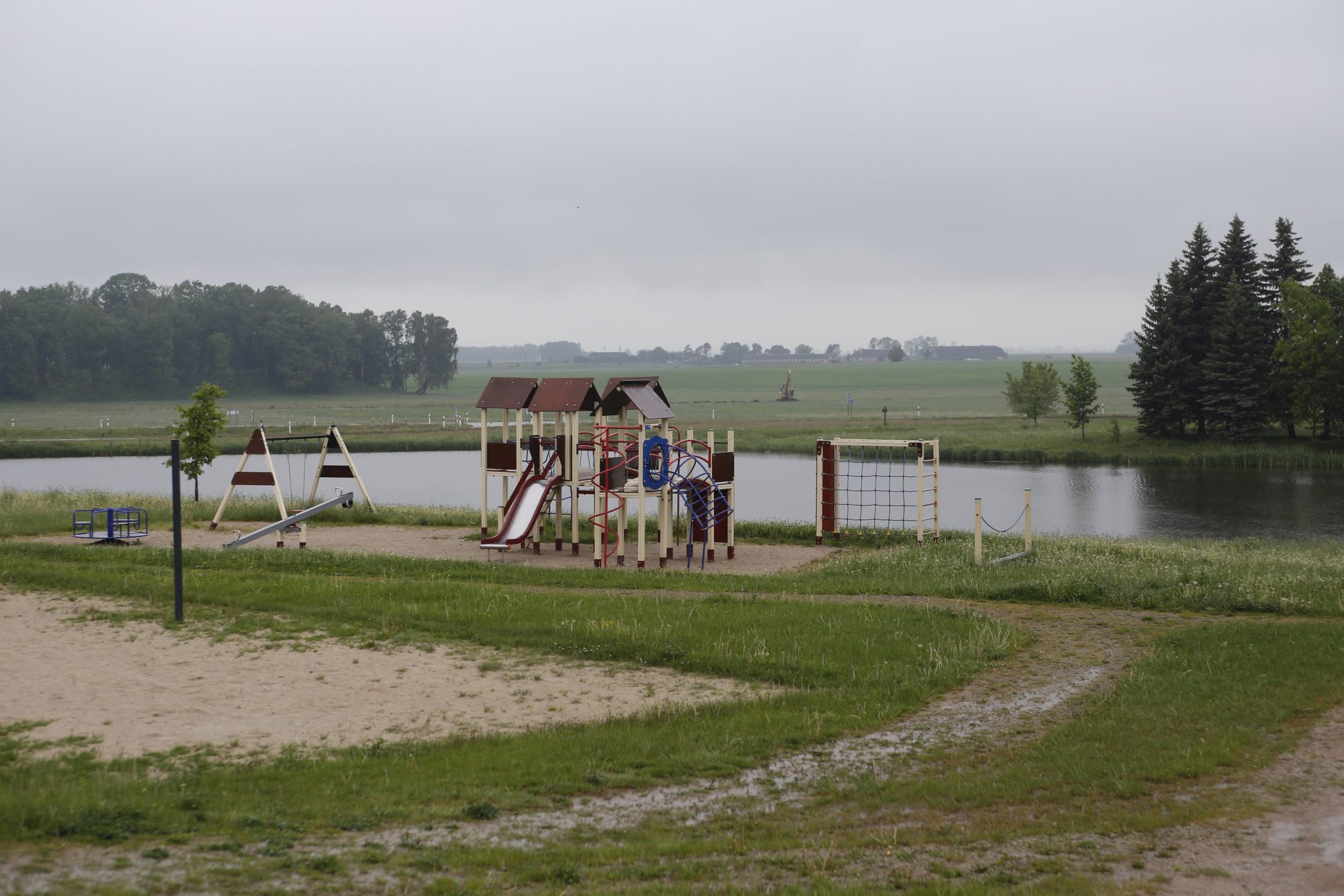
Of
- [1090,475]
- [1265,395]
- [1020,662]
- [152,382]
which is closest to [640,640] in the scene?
[1020,662]

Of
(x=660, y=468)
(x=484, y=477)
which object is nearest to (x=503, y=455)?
(x=484, y=477)

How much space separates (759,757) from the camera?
9289 millimetres

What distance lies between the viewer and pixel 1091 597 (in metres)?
16.2

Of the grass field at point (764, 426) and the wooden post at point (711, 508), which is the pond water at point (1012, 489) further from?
the wooden post at point (711, 508)

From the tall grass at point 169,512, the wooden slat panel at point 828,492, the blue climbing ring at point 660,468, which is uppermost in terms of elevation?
the blue climbing ring at point 660,468

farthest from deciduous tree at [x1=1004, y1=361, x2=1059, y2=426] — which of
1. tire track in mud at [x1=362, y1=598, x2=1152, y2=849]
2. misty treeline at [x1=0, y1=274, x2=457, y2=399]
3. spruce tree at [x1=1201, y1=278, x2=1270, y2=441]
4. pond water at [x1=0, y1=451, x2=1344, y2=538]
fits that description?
misty treeline at [x1=0, y1=274, x2=457, y2=399]

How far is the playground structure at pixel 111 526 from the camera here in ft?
72.7

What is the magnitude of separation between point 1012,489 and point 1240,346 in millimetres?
18283

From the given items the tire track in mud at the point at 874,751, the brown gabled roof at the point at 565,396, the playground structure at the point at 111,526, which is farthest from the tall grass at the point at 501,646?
the brown gabled roof at the point at 565,396

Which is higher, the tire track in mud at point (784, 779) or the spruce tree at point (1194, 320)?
the spruce tree at point (1194, 320)

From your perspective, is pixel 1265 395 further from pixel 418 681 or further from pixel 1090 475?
pixel 418 681

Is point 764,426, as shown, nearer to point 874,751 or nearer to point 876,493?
point 876,493

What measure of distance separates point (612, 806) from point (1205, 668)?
6.78m

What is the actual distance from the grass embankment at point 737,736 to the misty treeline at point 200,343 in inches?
4168
